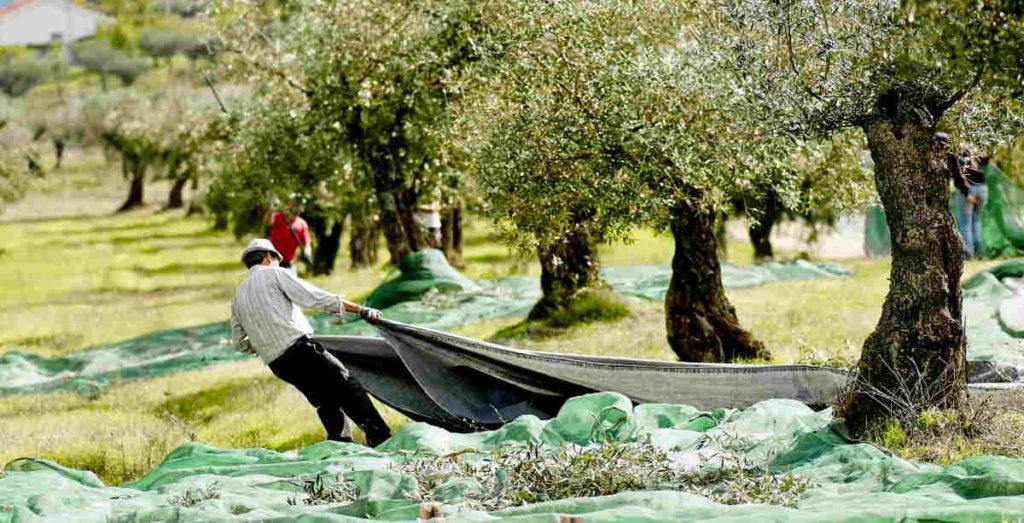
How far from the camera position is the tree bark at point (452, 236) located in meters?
38.2

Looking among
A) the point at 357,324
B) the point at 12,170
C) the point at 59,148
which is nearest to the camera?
the point at 357,324

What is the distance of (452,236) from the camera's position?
4041 cm

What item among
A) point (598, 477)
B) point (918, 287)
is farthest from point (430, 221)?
point (598, 477)

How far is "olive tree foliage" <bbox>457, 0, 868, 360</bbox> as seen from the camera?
49.1 ft

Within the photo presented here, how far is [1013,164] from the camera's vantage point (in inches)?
1336

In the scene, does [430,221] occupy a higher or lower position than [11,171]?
lower

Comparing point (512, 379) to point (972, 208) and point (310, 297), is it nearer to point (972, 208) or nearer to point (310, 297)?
point (310, 297)

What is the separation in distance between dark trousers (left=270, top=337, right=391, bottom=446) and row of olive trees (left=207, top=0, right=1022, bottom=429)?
3192 mm

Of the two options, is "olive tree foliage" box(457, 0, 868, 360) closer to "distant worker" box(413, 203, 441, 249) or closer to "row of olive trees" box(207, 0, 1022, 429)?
"row of olive trees" box(207, 0, 1022, 429)

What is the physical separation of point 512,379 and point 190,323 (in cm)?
2074

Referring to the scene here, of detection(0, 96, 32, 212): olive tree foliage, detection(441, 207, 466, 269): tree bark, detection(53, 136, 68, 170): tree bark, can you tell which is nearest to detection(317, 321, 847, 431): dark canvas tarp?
detection(441, 207, 466, 269): tree bark

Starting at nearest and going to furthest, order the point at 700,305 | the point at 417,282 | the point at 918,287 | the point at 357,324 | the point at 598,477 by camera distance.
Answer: the point at 598,477 → the point at 918,287 → the point at 700,305 → the point at 357,324 → the point at 417,282

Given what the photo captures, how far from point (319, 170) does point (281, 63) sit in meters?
2.74

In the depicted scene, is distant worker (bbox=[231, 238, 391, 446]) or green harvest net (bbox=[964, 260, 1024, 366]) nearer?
distant worker (bbox=[231, 238, 391, 446])
